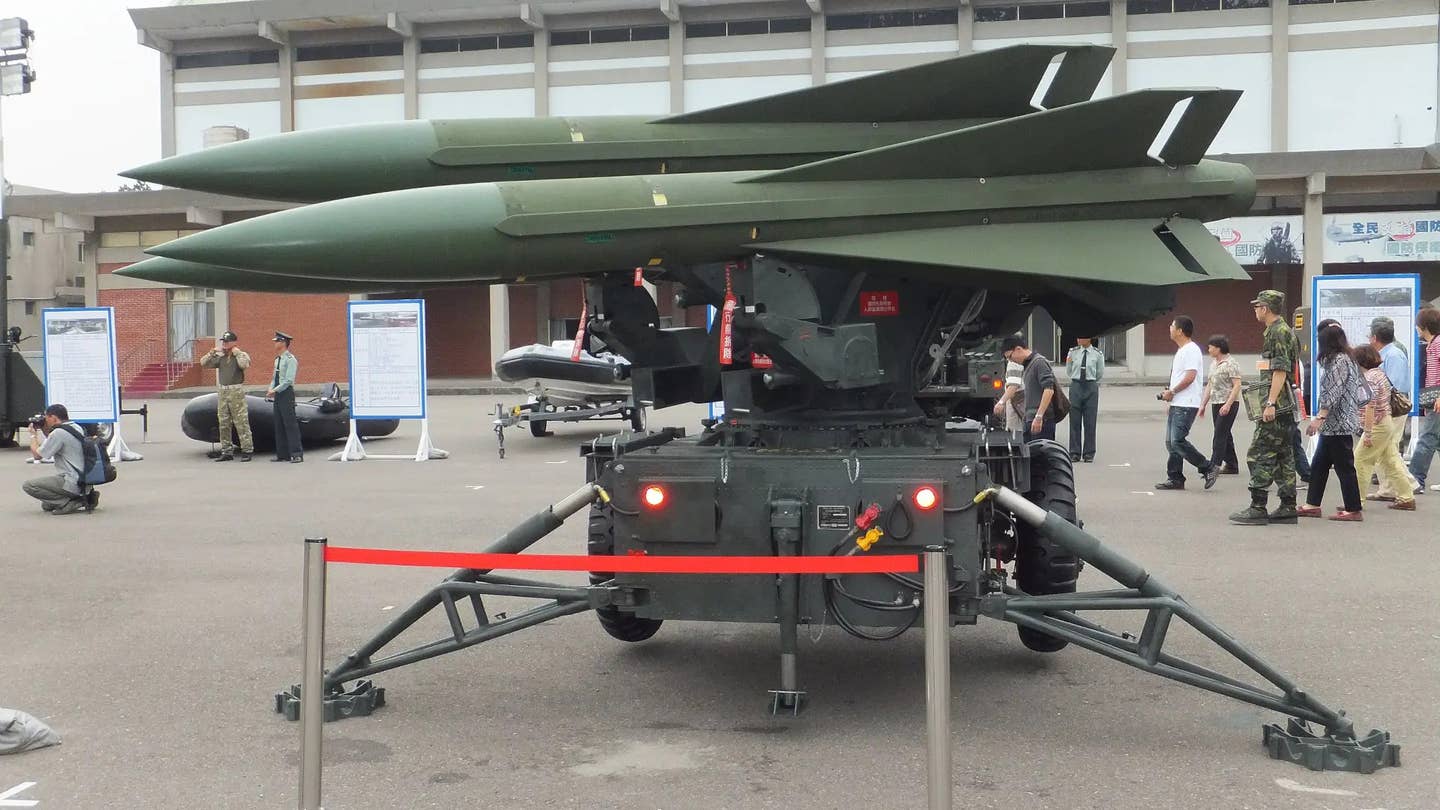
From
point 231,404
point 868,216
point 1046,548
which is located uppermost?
point 868,216

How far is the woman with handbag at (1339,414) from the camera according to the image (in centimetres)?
941

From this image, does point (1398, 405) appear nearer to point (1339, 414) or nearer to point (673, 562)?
point (1339, 414)

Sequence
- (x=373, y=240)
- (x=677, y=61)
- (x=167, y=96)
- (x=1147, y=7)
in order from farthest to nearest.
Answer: (x=167, y=96), (x=677, y=61), (x=1147, y=7), (x=373, y=240)

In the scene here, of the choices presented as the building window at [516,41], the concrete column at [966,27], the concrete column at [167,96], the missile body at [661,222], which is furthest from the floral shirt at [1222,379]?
the concrete column at [167,96]

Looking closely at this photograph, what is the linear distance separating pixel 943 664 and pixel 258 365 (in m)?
34.8

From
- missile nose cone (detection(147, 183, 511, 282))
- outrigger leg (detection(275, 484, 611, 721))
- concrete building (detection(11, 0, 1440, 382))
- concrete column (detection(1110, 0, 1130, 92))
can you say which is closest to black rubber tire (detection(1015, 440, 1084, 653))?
outrigger leg (detection(275, 484, 611, 721))

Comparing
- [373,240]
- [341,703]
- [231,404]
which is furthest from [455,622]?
[231,404]

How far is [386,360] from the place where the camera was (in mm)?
15133

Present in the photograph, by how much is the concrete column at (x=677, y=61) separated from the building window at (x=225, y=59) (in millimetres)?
12553

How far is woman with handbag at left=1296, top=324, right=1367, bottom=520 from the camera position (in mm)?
9414

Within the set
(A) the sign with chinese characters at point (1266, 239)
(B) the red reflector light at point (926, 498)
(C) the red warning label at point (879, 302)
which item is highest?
(A) the sign with chinese characters at point (1266, 239)

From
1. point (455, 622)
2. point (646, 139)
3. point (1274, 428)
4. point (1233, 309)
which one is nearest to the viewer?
point (455, 622)

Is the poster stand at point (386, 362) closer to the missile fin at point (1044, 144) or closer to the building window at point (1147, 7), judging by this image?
the missile fin at point (1044, 144)

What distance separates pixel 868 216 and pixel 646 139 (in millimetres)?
1189
